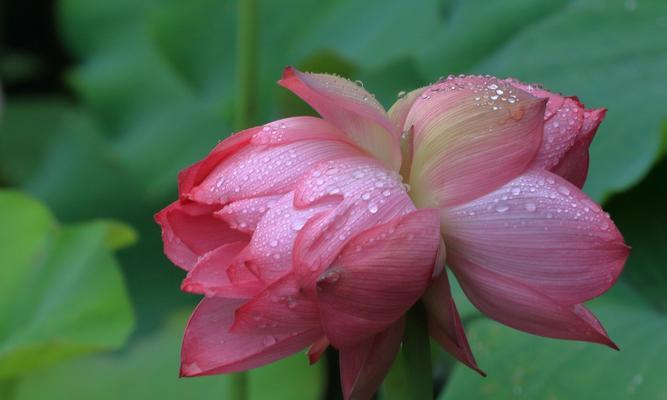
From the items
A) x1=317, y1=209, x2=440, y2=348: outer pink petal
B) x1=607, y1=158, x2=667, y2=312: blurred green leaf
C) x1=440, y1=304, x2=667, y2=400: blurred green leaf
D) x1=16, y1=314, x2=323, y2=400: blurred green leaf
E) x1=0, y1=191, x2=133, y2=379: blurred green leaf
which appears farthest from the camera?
x1=16, y1=314, x2=323, y2=400: blurred green leaf

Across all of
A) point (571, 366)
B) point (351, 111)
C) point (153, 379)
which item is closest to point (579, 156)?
point (351, 111)

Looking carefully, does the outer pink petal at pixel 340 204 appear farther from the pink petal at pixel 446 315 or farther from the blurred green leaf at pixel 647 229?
the blurred green leaf at pixel 647 229

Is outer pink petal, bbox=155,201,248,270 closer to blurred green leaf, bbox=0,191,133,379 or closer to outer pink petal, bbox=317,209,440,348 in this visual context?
outer pink petal, bbox=317,209,440,348

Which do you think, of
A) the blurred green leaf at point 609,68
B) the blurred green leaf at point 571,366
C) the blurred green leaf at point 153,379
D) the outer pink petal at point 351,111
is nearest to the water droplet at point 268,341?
the outer pink petal at point 351,111

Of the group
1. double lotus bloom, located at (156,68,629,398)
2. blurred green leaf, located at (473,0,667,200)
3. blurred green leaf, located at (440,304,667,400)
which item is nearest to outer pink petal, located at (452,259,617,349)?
double lotus bloom, located at (156,68,629,398)

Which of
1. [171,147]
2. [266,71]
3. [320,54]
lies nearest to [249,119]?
[320,54]

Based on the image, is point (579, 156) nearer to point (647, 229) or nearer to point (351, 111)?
point (351, 111)
